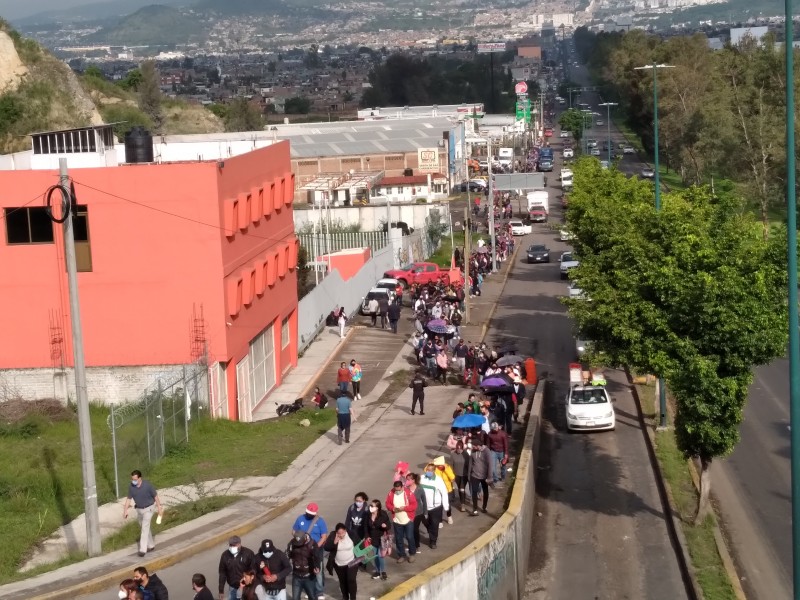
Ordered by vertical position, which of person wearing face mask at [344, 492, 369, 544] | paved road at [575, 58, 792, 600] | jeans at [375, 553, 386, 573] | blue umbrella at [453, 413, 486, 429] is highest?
person wearing face mask at [344, 492, 369, 544]

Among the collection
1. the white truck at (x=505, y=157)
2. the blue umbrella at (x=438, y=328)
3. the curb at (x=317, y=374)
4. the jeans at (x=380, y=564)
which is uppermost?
the jeans at (x=380, y=564)

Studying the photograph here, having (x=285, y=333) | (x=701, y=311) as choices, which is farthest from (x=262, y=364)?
(x=701, y=311)

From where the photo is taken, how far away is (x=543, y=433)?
29.1 meters

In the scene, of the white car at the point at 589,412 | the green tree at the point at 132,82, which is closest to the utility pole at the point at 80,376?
the white car at the point at 589,412

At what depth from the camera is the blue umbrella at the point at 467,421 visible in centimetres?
2117

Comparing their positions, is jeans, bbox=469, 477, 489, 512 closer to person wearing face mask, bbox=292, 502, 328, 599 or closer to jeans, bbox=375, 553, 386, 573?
jeans, bbox=375, 553, 386, 573

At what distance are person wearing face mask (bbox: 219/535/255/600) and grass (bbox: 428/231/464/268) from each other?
46.5 metres

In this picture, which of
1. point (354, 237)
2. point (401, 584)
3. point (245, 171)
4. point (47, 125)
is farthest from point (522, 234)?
point (401, 584)

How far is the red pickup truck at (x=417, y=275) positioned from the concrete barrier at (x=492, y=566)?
29.8 metres

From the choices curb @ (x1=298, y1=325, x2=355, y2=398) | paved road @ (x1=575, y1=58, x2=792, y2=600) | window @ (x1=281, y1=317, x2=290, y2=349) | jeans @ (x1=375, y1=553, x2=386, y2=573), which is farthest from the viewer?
window @ (x1=281, y1=317, x2=290, y2=349)

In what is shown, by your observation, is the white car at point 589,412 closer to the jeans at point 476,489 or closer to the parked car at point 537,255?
the jeans at point 476,489

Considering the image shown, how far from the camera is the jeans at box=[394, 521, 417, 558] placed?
1644 centimetres

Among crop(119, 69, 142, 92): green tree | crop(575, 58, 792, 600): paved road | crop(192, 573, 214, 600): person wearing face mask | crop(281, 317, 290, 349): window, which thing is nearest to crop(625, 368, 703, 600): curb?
crop(575, 58, 792, 600): paved road

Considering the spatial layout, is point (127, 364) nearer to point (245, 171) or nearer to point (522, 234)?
point (245, 171)
